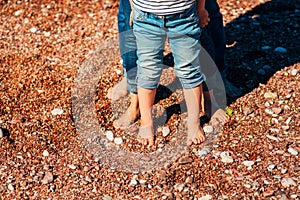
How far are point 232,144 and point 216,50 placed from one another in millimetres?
772

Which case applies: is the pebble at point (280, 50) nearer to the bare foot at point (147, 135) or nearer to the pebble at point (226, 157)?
the pebble at point (226, 157)

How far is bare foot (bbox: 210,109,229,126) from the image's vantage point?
16.1 ft

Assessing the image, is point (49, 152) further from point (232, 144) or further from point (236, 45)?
point (236, 45)

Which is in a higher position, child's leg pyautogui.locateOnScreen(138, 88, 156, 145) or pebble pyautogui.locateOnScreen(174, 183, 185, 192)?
child's leg pyautogui.locateOnScreen(138, 88, 156, 145)

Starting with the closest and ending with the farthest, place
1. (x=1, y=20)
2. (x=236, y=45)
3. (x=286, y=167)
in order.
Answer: (x=286, y=167) < (x=236, y=45) < (x=1, y=20)

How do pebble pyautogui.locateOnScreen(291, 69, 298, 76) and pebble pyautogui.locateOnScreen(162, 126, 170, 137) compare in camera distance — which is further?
pebble pyautogui.locateOnScreen(291, 69, 298, 76)

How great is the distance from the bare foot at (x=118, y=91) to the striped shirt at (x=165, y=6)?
49.0 inches

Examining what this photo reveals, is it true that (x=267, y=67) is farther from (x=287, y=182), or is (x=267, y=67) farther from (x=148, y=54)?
(x=148, y=54)

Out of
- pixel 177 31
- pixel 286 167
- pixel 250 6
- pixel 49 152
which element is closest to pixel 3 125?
pixel 49 152

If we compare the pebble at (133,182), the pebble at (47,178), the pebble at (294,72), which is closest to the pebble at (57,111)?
the pebble at (47,178)

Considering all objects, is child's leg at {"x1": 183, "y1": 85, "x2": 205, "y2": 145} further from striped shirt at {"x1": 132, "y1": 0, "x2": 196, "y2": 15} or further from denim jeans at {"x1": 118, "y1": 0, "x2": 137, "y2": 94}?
striped shirt at {"x1": 132, "y1": 0, "x2": 196, "y2": 15}

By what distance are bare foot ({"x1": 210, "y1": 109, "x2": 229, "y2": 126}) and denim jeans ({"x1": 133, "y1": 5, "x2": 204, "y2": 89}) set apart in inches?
22.2

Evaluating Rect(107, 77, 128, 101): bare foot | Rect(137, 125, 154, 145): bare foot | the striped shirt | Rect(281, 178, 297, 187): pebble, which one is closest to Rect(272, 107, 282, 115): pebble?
Rect(281, 178, 297, 187): pebble

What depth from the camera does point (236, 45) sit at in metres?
5.84
